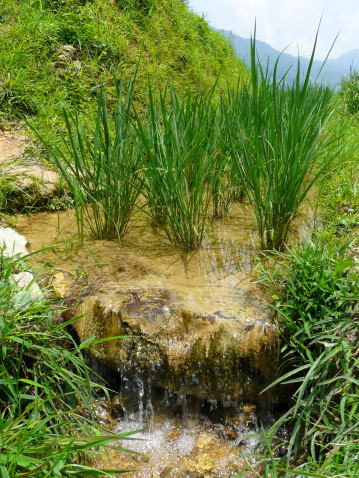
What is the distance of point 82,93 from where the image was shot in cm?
456

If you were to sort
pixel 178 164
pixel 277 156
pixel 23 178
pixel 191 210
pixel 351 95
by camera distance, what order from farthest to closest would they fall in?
pixel 351 95 → pixel 23 178 → pixel 191 210 → pixel 178 164 → pixel 277 156

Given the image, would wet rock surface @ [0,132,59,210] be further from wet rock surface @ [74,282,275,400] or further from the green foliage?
the green foliage

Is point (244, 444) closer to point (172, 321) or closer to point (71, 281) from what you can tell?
point (172, 321)

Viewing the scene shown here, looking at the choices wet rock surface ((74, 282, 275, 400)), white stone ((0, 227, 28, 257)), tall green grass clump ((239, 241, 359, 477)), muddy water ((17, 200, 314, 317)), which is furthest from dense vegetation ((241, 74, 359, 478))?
white stone ((0, 227, 28, 257))

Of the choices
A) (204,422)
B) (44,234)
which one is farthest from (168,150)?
(204,422)

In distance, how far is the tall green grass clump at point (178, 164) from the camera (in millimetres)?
2275

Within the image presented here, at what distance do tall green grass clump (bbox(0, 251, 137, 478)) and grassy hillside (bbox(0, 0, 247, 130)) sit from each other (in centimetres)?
172

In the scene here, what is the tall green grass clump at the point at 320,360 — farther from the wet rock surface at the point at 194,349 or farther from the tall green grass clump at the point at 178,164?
the tall green grass clump at the point at 178,164

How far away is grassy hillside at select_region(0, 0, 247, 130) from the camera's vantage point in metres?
3.97

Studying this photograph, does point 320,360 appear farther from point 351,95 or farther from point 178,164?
point 351,95

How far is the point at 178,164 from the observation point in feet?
7.45

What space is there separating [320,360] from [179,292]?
32.8 inches

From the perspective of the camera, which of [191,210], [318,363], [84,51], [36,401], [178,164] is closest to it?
[36,401]

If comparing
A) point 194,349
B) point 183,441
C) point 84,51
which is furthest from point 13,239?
point 84,51
